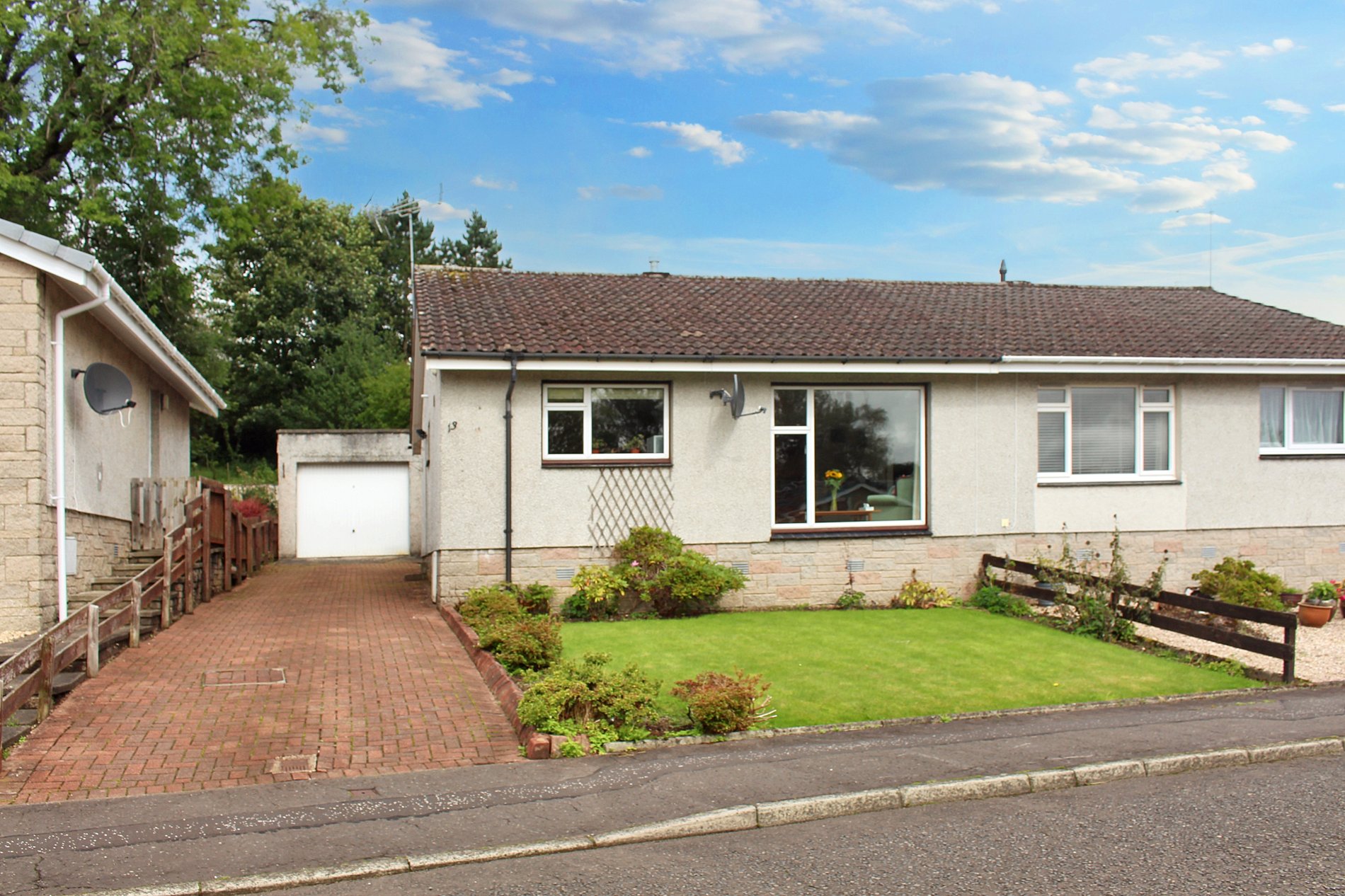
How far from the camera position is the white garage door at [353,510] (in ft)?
82.8

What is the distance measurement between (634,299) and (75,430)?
311 inches

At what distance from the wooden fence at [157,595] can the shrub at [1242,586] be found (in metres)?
13.0

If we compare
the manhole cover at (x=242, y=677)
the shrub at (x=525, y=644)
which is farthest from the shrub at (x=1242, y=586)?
the manhole cover at (x=242, y=677)

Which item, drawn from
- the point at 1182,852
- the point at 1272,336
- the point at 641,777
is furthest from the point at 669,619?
the point at 1272,336

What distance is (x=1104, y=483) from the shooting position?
50.6 feet

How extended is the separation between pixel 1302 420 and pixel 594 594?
11.5 meters

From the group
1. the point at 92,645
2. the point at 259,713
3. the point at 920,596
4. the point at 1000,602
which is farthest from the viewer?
the point at 920,596

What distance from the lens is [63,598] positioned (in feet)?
35.5

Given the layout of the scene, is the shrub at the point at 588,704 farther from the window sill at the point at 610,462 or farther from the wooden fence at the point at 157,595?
the window sill at the point at 610,462

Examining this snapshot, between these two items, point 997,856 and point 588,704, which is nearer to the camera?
point 997,856

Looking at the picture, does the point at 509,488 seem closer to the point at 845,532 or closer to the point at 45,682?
the point at 845,532

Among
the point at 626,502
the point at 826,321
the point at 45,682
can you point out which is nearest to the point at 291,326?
the point at 826,321

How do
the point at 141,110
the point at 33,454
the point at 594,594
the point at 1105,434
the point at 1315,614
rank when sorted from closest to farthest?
the point at 33,454
the point at 594,594
the point at 1315,614
the point at 1105,434
the point at 141,110

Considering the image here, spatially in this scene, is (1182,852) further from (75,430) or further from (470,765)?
(75,430)
